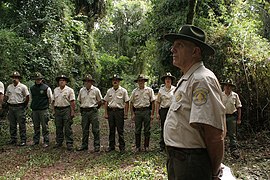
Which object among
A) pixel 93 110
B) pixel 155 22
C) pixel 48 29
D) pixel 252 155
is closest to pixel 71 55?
pixel 48 29

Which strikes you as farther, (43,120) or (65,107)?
(43,120)

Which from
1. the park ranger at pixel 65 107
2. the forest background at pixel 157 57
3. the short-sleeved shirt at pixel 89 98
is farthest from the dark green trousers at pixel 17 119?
the short-sleeved shirt at pixel 89 98

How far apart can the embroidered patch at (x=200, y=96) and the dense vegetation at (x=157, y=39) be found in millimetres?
6257

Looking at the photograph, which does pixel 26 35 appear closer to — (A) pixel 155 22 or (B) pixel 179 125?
(A) pixel 155 22

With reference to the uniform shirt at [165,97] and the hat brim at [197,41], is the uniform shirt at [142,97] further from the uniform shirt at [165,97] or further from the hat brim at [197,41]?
the hat brim at [197,41]

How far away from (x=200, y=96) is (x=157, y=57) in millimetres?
10209

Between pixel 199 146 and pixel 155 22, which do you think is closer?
pixel 199 146

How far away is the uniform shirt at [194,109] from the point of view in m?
2.15

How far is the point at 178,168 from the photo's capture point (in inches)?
91.8

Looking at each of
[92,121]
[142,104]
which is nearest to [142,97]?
[142,104]

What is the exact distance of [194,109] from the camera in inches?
85.7

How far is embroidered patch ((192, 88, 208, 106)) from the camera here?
2160 millimetres

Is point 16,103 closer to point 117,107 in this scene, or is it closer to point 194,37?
point 117,107

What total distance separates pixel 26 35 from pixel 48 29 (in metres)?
1.02
